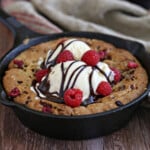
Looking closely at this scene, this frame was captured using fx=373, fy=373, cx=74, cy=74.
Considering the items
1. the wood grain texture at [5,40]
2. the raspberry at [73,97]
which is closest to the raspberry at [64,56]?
the raspberry at [73,97]

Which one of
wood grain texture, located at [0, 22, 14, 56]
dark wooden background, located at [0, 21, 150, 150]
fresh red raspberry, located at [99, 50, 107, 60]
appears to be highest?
fresh red raspberry, located at [99, 50, 107, 60]

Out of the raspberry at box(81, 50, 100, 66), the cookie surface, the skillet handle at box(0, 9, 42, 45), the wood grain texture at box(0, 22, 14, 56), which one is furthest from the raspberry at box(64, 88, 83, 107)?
the wood grain texture at box(0, 22, 14, 56)

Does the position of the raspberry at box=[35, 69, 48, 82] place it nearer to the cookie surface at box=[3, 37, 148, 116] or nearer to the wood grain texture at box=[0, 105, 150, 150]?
the cookie surface at box=[3, 37, 148, 116]

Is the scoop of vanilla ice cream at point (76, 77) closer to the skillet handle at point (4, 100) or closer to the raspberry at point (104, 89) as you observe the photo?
the raspberry at point (104, 89)

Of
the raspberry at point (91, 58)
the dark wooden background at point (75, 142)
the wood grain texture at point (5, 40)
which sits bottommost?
the wood grain texture at point (5, 40)

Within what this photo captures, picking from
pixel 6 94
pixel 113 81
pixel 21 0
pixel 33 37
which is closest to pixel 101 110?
pixel 113 81
